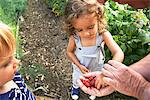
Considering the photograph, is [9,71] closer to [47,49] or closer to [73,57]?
[73,57]

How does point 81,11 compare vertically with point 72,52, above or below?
above

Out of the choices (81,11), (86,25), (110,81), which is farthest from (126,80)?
(81,11)

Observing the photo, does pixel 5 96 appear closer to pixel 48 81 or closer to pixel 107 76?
pixel 107 76

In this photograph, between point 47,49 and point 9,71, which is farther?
point 47,49

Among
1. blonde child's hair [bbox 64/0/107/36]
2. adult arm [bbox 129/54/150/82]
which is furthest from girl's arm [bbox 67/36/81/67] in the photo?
adult arm [bbox 129/54/150/82]

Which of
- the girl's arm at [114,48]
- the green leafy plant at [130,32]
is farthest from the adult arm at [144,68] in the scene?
the green leafy plant at [130,32]

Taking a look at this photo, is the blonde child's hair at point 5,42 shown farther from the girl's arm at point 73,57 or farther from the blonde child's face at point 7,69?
the girl's arm at point 73,57

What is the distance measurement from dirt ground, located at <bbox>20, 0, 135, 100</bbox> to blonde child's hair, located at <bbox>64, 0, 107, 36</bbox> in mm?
891

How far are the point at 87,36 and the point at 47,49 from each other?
1.41 meters

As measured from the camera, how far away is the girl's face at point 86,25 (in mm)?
3236

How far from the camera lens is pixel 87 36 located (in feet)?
11.0

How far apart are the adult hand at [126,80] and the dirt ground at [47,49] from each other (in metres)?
1.37

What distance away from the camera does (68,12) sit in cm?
338

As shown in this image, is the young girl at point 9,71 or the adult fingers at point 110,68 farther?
the adult fingers at point 110,68
